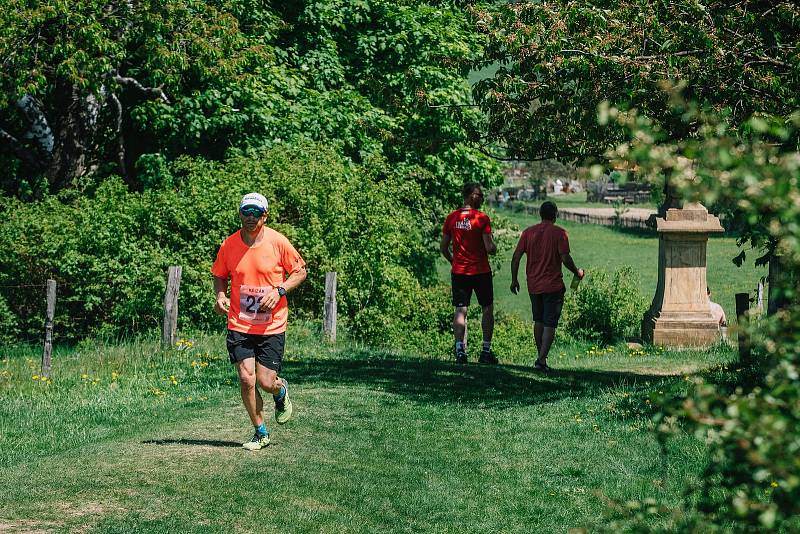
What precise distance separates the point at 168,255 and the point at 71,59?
387cm

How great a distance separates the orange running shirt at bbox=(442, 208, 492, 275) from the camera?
1305 centimetres

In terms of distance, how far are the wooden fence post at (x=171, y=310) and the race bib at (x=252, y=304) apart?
24.5 ft

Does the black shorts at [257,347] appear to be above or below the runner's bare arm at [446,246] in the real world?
below

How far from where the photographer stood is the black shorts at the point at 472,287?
525 inches

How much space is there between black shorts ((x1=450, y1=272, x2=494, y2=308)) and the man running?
200 inches

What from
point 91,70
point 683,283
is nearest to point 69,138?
point 91,70

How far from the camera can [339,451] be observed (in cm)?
886

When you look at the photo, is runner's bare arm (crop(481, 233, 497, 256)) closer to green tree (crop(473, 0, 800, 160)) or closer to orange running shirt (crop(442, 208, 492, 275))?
orange running shirt (crop(442, 208, 492, 275))

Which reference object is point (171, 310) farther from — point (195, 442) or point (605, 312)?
point (605, 312)

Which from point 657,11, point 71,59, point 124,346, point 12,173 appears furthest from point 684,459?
point 12,173

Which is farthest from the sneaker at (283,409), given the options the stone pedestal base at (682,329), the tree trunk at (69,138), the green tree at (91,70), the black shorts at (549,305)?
the tree trunk at (69,138)

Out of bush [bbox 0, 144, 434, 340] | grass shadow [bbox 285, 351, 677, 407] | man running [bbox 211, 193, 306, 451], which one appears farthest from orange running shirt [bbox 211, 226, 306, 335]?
bush [bbox 0, 144, 434, 340]

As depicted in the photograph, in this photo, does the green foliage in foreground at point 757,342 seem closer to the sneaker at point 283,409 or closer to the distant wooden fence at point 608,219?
the sneaker at point 283,409

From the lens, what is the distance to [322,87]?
79.5ft
